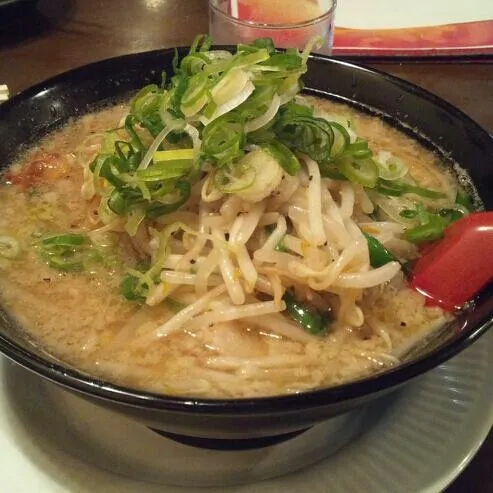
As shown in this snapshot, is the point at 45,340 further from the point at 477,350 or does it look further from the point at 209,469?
the point at 477,350

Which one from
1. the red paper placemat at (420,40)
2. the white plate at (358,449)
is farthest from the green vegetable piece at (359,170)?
the red paper placemat at (420,40)

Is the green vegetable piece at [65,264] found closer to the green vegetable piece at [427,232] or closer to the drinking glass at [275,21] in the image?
the green vegetable piece at [427,232]

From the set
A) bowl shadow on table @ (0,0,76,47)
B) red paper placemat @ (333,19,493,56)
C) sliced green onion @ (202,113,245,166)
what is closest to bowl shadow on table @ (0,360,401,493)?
sliced green onion @ (202,113,245,166)

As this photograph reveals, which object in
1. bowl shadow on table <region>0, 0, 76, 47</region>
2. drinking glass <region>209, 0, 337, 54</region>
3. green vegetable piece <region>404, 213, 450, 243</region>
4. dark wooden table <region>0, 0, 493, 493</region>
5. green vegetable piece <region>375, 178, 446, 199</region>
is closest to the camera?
green vegetable piece <region>404, 213, 450, 243</region>

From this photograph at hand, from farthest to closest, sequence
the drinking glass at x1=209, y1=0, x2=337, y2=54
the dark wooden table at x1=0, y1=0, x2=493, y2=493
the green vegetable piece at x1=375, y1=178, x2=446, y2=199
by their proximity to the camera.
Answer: the dark wooden table at x1=0, y1=0, x2=493, y2=493 < the drinking glass at x1=209, y1=0, x2=337, y2=54 < the green vegetable piece at x1=375, y1=178, x2=446, y2=199

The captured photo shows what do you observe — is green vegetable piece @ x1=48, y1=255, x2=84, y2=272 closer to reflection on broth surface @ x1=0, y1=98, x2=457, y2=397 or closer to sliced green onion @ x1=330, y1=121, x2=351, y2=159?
reflection on broth surface @ x1=0, y1=98, x2=457, y2=397

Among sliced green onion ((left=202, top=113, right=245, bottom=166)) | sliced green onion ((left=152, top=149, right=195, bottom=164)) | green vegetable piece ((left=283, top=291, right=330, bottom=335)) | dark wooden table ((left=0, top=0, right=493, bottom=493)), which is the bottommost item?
A: dark wooden table ((left=0, top=0, right=493, bottom=493))

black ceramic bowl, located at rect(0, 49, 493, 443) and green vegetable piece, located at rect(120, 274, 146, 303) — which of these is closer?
black ceramic bowl, located at rect(0, 49, 493, 443)
